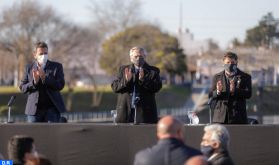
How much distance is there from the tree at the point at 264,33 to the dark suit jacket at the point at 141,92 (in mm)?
68894

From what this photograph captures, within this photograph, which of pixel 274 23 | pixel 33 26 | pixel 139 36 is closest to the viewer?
pixel 33 26

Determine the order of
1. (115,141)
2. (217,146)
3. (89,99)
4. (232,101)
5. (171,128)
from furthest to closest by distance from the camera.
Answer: (89,99), (232,101), (115,141), (217,146), (171,128)

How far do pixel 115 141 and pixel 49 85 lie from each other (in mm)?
1468

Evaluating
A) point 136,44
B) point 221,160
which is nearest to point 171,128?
point 221,160

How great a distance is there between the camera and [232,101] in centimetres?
1237

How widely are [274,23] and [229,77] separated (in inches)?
2751

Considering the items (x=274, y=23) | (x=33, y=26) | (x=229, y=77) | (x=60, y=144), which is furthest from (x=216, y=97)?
(x=274, y=23)

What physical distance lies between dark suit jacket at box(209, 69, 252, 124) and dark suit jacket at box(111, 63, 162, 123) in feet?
3.08

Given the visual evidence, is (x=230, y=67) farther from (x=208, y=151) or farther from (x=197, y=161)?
(x=197, y=161)

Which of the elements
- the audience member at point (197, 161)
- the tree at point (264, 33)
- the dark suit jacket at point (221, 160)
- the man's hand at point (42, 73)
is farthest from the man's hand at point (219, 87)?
the tree at point (264, 33)

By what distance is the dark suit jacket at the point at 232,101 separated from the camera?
480 inches

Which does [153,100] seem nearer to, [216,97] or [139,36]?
[216,97]

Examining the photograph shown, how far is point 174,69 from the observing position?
86312 mm

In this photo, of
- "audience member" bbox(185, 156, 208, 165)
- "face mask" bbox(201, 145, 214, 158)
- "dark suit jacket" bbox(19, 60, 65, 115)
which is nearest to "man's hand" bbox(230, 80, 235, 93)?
"dark suit jacket" bbox(19, 60, 65, 115)
